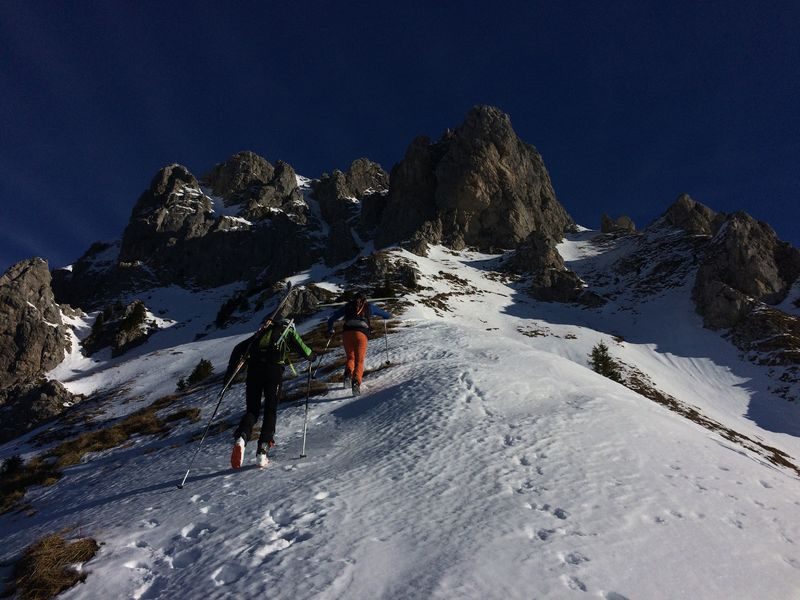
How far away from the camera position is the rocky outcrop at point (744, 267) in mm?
57719

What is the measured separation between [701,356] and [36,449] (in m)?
58.7

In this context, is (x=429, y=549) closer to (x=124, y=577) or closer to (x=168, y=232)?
(x=124, y=577)

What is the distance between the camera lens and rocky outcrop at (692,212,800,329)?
57719 mm

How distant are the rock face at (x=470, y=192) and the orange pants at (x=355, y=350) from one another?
89.4 m

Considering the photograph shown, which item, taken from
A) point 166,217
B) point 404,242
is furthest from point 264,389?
point 166,217

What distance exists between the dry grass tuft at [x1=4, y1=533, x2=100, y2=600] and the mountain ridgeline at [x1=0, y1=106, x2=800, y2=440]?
49.1 metres

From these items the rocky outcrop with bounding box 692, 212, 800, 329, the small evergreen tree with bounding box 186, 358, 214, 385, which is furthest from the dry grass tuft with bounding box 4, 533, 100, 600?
the rocky outcrop with bounding box 692, 212, 800, 329

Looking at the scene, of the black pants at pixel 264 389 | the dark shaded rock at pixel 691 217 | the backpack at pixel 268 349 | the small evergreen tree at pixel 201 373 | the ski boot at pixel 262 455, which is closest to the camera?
the ski boot at pixel 262 455

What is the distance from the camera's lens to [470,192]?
114 m

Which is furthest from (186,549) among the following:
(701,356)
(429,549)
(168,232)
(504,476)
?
(168,232)

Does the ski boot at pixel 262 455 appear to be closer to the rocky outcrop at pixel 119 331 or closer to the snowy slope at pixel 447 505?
the snowy slope at pixel 447 505

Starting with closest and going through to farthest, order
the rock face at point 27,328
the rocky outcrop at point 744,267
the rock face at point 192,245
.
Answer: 1. the rocky outcrop at point 744,267
2. the rock face at point 27,328
3. the rock face at point 192,245

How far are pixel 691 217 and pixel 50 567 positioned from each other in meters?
117

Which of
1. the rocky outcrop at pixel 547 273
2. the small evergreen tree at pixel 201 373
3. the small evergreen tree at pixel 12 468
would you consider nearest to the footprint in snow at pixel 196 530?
the small evergreen tree at pixel 12 468
